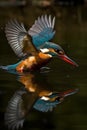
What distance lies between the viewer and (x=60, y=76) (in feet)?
25.7

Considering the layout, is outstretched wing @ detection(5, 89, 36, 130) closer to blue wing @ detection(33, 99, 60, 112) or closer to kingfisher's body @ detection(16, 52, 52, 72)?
blue wing @ detection(33, 99, 60, 112)

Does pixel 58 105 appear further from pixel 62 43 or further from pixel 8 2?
pixel 8 2

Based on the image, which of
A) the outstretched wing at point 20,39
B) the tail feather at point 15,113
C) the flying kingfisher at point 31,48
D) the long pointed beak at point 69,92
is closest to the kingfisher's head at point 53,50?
the flying kingfisher at point 31,48

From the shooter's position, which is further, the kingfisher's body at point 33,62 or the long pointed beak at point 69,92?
the kingfisher's body at point 33,62

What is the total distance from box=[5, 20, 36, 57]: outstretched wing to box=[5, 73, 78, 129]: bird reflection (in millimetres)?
896

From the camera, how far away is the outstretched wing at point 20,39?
830 cm

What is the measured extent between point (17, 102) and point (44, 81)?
1493 millimetres

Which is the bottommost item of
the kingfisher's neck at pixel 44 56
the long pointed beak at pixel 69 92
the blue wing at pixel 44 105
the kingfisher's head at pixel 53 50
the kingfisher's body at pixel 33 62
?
the kingfisher's body at pixel 33 62

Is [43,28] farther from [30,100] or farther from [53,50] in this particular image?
[30,100]

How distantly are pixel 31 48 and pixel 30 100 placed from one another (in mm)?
2328

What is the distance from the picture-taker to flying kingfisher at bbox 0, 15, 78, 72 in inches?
325

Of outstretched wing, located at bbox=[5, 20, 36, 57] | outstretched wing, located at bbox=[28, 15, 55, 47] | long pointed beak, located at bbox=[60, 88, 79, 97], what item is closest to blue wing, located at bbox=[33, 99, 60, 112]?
long pointed beak, located at bbox=[60, 88, 79, 97]

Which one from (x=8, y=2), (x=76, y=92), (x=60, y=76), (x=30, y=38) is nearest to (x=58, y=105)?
(x=76, y=92)

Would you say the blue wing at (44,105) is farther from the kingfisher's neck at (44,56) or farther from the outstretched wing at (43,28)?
the outstretched wing at (43,28)
